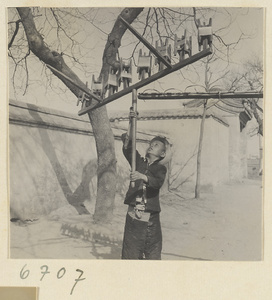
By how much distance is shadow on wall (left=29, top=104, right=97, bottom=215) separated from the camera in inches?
65.3

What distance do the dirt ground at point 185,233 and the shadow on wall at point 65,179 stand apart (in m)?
0.08

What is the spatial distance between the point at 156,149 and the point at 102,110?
318mm

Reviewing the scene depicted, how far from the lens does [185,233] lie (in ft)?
5.40

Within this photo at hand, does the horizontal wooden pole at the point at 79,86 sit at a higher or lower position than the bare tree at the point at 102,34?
lower

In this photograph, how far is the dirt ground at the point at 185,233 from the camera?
1638 mm

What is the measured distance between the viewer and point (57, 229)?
1.66 metres

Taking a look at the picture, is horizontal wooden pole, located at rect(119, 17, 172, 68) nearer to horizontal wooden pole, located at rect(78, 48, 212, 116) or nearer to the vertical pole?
horizontal wooden pole, located at rect(78, 48, 212, 116)

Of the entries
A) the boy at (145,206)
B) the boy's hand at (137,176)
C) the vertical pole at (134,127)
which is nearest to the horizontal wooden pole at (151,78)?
the vertical pole at (134,127)

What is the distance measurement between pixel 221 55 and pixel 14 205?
1186mm

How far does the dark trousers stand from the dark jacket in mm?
69

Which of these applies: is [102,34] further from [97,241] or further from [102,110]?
[97,241]
